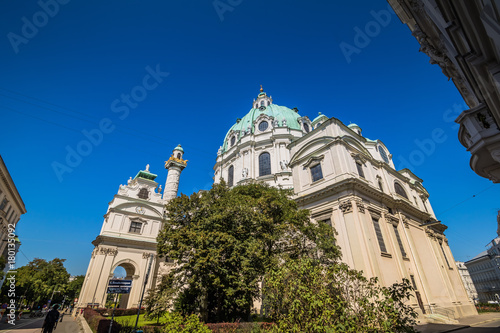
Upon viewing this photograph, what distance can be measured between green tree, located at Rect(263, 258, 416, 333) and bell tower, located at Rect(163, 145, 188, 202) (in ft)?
115

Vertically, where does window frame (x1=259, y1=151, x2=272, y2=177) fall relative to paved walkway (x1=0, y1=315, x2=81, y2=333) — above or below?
above

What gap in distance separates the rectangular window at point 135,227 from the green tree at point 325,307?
30.6 m

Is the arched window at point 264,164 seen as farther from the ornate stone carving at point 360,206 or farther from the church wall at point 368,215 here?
the ornate stone carving at point 360,206

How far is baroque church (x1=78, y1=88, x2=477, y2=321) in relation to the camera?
57.6 ft

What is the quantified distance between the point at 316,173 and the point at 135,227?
2660 centimetres

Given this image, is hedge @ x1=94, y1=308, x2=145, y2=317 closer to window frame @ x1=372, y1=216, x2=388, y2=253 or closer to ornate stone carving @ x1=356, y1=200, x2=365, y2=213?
ornate stone carving @ x1=356, y1=200, x2=365, y2=213

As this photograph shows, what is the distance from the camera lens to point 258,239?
13.5 meters

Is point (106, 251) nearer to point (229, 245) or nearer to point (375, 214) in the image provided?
point (229, 245)

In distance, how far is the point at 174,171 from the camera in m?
41.7

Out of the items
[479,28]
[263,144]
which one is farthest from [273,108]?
[479,28]

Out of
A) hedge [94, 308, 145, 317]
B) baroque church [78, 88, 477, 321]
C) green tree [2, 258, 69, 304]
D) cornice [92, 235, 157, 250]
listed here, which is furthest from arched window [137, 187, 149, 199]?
green tree [2, 258, 69, 304]

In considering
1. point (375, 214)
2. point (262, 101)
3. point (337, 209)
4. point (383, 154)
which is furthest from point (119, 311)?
point (262, 101)

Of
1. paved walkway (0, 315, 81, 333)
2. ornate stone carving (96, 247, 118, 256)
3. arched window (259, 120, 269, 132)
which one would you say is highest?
arched window (259, 120, 269, 132)

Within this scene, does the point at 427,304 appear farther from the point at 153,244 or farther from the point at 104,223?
the point at 104,223
